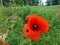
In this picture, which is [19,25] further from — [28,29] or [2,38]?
[28,29]

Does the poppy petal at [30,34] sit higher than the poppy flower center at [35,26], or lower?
lower

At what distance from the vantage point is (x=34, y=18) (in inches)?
49.1

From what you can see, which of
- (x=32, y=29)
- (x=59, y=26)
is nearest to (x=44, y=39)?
(x=59, y=26)

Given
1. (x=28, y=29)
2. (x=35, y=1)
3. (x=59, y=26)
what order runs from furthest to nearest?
(x=35, y=1), (x=59, y=26), (x=28, y=29)

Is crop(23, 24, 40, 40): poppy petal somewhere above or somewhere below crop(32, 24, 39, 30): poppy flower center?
below

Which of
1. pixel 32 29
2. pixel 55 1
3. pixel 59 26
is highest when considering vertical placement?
pixel 32 29

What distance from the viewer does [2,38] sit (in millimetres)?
1518

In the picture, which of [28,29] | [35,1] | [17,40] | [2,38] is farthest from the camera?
[35,1]

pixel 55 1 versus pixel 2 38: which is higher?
pixel 2 38

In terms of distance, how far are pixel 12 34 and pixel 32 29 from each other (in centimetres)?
123

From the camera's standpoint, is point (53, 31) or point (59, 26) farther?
point (59, 26)

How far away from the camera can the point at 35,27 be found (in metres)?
1.26

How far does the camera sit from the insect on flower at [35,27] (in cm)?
121

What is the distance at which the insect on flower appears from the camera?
1207 millimetres
